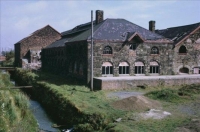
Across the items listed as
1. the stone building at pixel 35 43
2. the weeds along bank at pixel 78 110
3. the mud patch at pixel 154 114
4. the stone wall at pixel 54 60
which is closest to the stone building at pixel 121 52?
the stone wall at pixel 54 60

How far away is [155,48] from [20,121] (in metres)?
20.8

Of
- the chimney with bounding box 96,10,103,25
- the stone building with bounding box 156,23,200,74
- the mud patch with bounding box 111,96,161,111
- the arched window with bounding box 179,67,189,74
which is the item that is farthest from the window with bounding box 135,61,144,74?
the mud patch with bounding box 111,96,161,111

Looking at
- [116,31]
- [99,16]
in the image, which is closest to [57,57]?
[99,16]

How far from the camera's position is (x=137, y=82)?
2608 cm

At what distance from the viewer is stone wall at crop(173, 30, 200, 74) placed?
34906 mm

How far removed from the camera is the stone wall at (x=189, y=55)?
34906 millimetres

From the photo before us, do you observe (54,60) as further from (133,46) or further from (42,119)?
Answer: (42,119)

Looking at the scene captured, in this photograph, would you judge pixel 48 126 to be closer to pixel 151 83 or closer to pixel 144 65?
pixel 151 83

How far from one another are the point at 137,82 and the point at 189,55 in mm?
12758

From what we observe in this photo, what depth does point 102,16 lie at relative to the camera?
1373 inches

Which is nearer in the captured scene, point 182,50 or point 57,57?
point 182,50

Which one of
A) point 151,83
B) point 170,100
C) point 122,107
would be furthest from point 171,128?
point 151,83

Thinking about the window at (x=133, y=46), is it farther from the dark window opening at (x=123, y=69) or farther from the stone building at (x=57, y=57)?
the stone building at (x=57, y=57)

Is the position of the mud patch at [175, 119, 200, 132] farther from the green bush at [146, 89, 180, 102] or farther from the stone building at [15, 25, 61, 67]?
the stone building at [15, 25, 61, 67]
